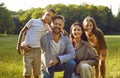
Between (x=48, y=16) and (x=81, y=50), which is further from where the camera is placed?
(x=48, y=16)

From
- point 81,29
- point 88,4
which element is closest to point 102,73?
point 81,29

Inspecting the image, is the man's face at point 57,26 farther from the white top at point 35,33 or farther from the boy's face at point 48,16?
the white top at point 35,33

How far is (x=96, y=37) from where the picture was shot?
7258 mm

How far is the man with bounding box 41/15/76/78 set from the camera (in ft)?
19.6

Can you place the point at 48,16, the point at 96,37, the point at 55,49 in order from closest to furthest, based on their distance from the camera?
1. the point at 55,49
2. the point at 48,16
3. the point at 96,37

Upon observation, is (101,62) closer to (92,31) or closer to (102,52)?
(102,52)

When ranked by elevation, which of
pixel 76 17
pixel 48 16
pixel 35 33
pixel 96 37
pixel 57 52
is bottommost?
pixel 76 17

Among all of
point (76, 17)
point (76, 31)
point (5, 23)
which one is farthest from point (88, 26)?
point (76, 17)

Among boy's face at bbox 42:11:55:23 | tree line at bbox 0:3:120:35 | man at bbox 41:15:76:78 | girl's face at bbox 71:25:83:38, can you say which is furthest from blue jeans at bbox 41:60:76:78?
tree line at bbox 0:3:120:35

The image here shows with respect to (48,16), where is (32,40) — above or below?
below

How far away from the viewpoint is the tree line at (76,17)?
247 feet

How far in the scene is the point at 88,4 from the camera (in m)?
97.0

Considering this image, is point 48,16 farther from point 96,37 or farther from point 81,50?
point 96,37

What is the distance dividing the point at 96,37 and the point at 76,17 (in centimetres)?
7587
